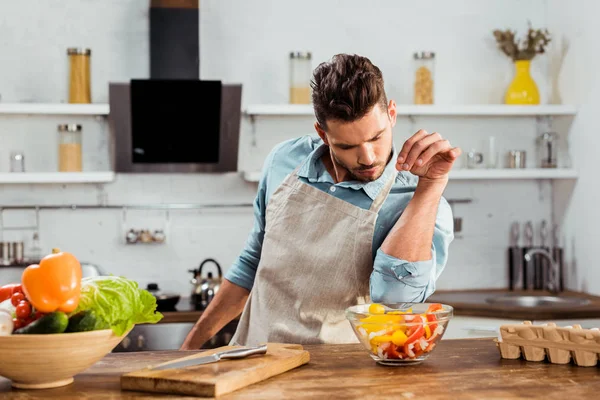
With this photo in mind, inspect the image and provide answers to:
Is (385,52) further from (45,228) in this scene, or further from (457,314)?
(45,228)

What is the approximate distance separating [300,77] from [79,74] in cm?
107

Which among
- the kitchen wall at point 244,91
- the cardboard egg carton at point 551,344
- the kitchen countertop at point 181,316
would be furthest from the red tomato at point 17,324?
the kitchen wall at point 244,91

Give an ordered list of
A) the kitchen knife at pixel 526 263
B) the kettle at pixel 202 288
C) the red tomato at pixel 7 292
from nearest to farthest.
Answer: the red tomato at pixel 7 292 < the kettle at pixel 202 288 < the kitchen knife at pixel 526 263

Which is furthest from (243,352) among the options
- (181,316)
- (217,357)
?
(181,316)

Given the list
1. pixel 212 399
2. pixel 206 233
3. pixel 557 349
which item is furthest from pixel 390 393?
pixel 206 233

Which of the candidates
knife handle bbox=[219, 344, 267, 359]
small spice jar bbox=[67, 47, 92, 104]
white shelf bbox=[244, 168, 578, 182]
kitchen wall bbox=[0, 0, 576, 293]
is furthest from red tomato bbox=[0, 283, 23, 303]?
white shelf bbox=[244, 168, 578, 182]

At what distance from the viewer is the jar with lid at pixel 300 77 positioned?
13.6 ft

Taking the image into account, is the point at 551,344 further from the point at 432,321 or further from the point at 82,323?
the point at 82,323

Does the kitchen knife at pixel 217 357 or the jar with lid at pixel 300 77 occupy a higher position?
the jar with lid at pixel 300 77

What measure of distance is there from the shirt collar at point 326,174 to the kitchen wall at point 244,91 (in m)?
2.03

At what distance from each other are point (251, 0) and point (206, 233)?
48.0 inches

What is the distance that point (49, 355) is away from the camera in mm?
1505

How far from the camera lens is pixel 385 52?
14.6ft

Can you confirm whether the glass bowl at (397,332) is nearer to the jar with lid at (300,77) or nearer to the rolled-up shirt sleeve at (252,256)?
the rolled-up shirt sleeve at (252,256)
